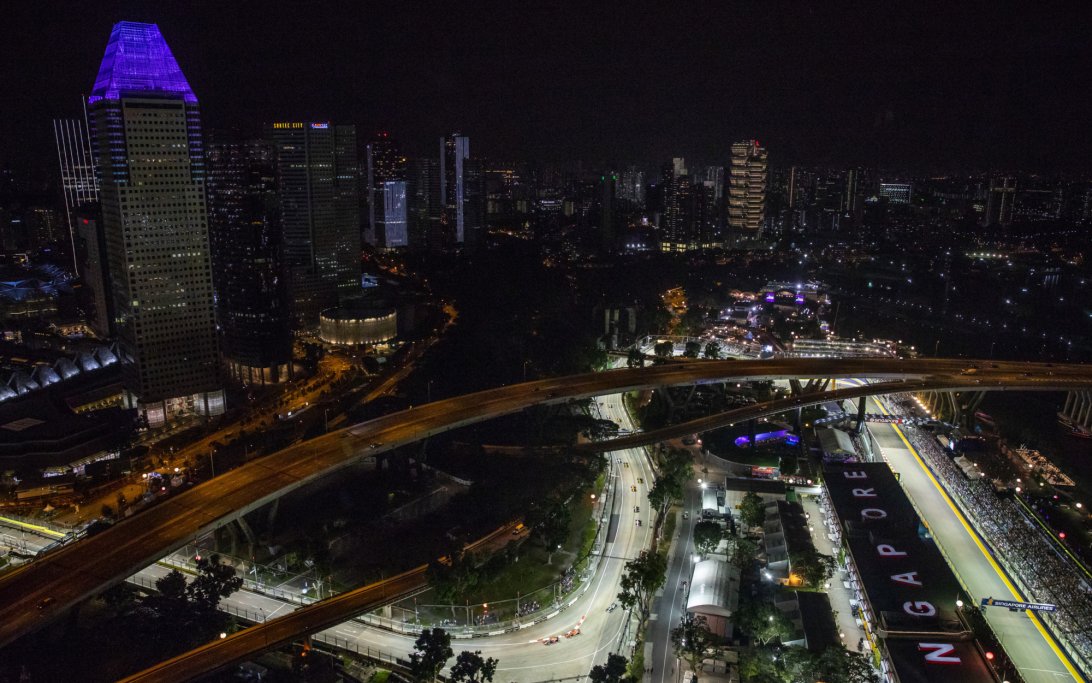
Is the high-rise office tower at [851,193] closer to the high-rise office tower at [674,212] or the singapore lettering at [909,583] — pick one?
the high-rise office tower at [674,212]

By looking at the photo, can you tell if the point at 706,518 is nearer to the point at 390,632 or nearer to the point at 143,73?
the point at 390,632

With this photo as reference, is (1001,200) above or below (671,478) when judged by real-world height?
above

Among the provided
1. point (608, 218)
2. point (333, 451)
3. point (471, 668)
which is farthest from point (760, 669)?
point (608, 218)

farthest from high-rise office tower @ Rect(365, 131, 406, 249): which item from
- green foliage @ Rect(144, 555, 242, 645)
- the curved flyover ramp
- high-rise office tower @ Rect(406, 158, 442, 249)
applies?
the curved flyover ramp

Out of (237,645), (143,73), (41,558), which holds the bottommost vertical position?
(237,645)

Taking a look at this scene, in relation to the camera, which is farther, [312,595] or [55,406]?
[55,406]

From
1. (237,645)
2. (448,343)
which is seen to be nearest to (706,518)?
(237,645)

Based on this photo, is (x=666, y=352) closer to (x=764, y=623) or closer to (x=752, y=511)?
(x=752, y=511)
